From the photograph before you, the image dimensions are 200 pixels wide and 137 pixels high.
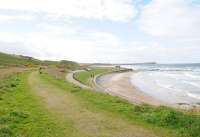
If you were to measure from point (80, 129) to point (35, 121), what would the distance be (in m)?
2.63

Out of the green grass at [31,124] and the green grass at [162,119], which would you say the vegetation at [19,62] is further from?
the green grass at [162,119]

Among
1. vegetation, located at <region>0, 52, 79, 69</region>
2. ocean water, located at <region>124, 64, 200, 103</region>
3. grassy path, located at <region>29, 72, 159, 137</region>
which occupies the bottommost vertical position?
ocean water, located at <region>124, 64, 200, 103</region>

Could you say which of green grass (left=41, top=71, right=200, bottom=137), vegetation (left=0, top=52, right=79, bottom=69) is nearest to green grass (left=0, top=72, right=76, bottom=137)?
green grass (left=41, top=71, right=200, bottom=137)

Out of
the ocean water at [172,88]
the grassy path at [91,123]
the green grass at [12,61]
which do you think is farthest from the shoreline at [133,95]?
the green grass at [12,61]

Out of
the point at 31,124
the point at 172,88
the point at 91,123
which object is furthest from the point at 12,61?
the point at 91,123

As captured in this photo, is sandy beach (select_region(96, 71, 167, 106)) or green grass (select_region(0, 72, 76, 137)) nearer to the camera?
green grass (select_region(0, 72, 76, 137))

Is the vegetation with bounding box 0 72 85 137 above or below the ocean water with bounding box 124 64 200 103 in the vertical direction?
above

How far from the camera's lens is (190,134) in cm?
1233

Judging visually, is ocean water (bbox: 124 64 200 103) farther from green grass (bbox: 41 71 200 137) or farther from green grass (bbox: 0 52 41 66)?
green grass (bbox: 0 52 41 66)

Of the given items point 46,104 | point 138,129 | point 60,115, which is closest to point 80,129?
point 138,129

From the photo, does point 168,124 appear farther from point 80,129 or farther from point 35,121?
point 35,121

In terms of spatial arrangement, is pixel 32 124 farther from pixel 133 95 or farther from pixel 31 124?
pixel 133 95

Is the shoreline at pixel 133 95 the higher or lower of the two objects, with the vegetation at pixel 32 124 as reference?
lower

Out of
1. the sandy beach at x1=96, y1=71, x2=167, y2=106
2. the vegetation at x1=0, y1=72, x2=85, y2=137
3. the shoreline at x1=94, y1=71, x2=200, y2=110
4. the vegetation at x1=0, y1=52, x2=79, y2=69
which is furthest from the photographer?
the vegetation at x1=0, y1=52, x2=79, y2=69
